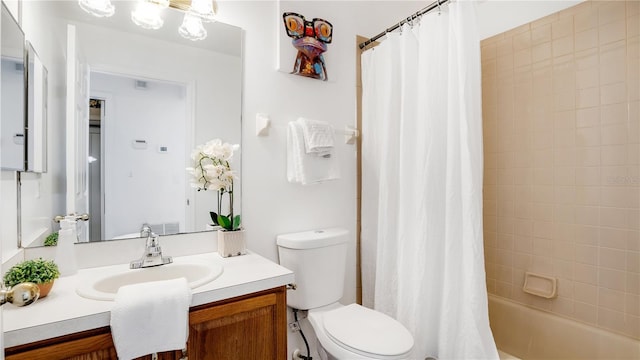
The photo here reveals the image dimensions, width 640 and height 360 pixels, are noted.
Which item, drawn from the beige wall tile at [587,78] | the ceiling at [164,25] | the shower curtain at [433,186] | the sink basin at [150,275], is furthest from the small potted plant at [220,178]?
the beige wall tile at [587,78]

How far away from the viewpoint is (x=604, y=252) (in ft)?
5.62

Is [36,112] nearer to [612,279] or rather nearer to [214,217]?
[214,217]

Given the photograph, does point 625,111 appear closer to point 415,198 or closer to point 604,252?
point 604,252

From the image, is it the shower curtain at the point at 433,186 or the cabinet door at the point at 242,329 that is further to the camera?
the shower curtain at the point at 433,186

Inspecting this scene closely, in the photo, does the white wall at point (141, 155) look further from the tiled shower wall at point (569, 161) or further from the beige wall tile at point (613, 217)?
the beige wall tile at point (613, 217)

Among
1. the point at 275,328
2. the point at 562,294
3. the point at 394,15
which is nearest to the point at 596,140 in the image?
the point at 562,294


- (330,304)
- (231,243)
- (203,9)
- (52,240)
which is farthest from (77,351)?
(203,9)

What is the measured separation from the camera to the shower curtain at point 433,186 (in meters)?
1.36

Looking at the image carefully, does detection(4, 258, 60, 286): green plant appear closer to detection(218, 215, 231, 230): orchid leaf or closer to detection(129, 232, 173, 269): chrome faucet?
detection(129, 232, 173, 269): chrome faucet

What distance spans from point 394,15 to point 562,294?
206 cm

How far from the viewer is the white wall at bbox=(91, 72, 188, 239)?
1.35 m

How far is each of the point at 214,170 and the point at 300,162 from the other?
0.46 meters

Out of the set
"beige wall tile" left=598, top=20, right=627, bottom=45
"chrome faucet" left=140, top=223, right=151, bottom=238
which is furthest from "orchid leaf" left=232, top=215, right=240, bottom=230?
"beige wall tile" left=598, top=20, right=627, bottom=45

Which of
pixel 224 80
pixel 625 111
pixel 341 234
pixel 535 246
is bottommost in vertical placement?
pixel 535 246
